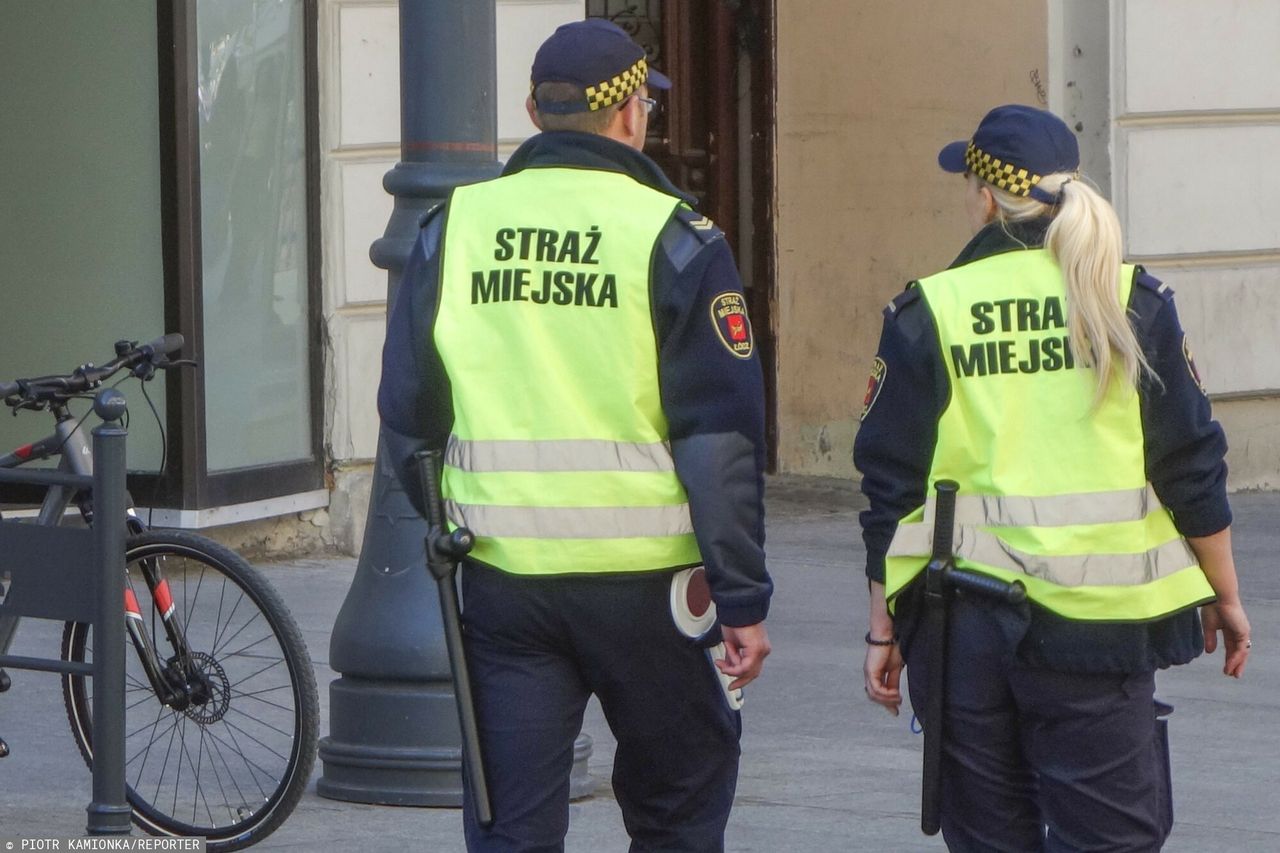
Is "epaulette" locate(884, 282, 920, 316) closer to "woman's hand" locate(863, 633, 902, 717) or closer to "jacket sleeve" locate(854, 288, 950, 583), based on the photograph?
"jacket sleeve" locate(854, 288, 950, 583)

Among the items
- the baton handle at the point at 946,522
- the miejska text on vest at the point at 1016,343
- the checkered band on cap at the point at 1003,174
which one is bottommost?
the baton handle at the point at 946,522

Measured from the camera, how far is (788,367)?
35.9 ft

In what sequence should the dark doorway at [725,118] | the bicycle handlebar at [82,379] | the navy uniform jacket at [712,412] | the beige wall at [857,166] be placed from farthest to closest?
the dark doorway at [725,118]
the beige wall at [857,166]
the bicycle handlebar at [82,379]
the navy uniform jacket at [712,412]

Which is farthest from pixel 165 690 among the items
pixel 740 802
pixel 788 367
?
pixel 788 367

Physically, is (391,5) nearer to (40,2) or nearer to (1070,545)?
(40,2)

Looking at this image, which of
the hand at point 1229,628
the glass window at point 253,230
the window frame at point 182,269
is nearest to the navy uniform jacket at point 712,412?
the hand at point 1229,628

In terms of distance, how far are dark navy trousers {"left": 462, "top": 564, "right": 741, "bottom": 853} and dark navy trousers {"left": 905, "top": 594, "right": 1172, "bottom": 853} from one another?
383 millimetres

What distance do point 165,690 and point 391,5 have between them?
15.2 ft

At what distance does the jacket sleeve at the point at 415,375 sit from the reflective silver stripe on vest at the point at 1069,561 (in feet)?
2.76

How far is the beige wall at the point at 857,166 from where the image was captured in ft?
34.8

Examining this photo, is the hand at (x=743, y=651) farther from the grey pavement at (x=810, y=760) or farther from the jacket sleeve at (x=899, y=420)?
the grey pavement at (x=810, y=760)

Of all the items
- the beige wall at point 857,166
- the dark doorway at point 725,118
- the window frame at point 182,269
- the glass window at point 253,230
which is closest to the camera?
the window frame at point 182,269

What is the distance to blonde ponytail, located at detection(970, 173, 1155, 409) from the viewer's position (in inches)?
136

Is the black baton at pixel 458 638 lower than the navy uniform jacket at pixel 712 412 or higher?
lower
